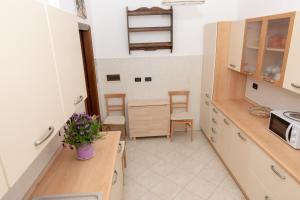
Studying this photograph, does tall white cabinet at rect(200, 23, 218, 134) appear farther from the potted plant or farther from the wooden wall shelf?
the potted plant

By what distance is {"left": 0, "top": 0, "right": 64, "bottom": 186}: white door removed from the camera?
26.9 inches

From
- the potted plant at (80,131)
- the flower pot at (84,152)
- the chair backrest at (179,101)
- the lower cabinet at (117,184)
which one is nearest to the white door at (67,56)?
the potted plant at (80,131)

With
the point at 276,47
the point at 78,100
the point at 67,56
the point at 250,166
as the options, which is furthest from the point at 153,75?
the point at 67,56

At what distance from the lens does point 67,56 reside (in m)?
1.26

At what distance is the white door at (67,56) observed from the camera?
1.11 metres

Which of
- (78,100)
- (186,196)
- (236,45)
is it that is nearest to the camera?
(78,100)

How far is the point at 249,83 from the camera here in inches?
123

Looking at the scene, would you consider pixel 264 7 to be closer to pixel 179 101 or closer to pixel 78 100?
pixel 179 101

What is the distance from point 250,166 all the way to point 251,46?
1414 millimetres

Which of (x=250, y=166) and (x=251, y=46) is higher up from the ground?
(x=251, y=46)

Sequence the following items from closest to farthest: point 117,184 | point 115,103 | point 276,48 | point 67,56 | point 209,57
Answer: point 67,56
point 117,184
point 276,48
point 209,57
point 115,103

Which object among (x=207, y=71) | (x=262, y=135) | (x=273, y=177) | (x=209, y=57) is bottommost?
(x=273, y=177)

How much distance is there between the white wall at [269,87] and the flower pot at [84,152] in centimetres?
214

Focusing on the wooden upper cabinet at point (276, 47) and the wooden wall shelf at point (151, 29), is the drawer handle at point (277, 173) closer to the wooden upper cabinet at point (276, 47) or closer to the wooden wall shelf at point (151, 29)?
the wooden upper cabinet at point (276, 47)
